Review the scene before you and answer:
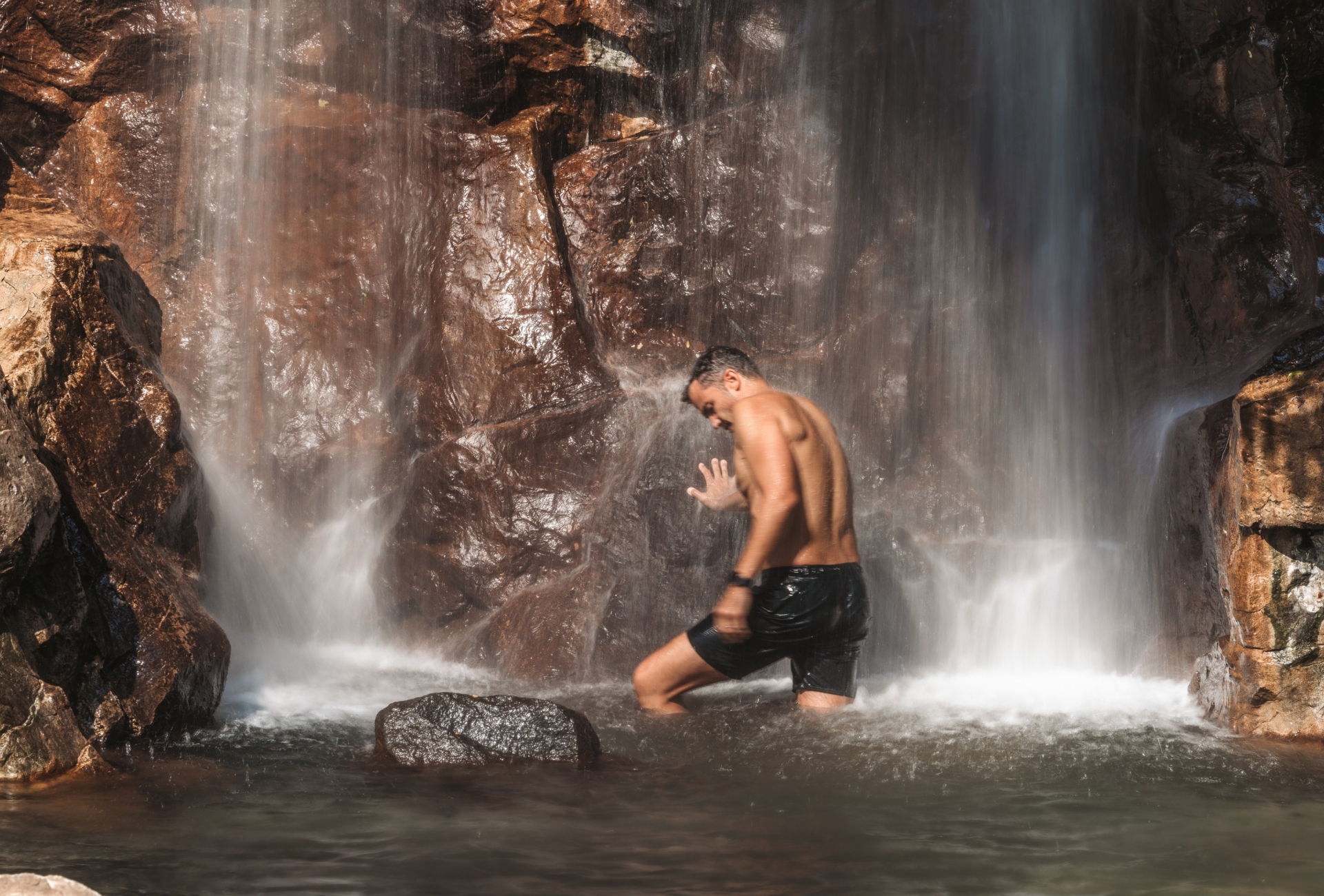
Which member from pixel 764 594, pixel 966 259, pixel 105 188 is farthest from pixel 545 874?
pixel 105 188

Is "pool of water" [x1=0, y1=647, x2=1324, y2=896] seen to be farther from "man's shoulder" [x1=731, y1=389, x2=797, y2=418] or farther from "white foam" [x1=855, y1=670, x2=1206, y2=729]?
"man's shoulder" [x1=731, y1=389, x2=797, y2=418]

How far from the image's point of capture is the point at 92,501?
5152mm

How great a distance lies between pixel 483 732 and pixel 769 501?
1.51 metres

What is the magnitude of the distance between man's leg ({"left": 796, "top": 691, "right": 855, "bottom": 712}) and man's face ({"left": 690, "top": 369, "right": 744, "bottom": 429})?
1297 millimetres

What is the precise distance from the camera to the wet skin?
495 centimetres

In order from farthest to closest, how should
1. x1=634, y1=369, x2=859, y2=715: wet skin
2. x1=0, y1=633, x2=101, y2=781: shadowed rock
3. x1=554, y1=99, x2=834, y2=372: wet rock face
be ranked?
x1=554, y1=99, x2=834, y2=372: wet rock face, x1=634, y1=369, x2=859, y2=715: wet skin, x1=0, y1=633, x2=101, y2=781: shadowed rock

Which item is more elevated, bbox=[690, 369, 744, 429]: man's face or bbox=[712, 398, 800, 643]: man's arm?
bbox=[690, 369, 744, 429]: man's face

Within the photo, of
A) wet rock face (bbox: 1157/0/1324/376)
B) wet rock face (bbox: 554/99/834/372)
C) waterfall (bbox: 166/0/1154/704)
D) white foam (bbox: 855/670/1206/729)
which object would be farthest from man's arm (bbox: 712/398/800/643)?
wet rock face (bbox: 1157/0/1324/376)

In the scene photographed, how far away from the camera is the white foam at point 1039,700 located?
211 inches

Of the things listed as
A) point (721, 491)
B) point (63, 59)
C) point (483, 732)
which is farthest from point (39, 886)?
point (63, 59)

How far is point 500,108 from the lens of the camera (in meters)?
9.01

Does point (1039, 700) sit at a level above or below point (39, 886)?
below

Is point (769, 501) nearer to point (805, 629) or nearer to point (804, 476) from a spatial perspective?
point (804, 476)

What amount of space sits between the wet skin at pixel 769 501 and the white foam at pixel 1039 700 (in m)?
0.60
